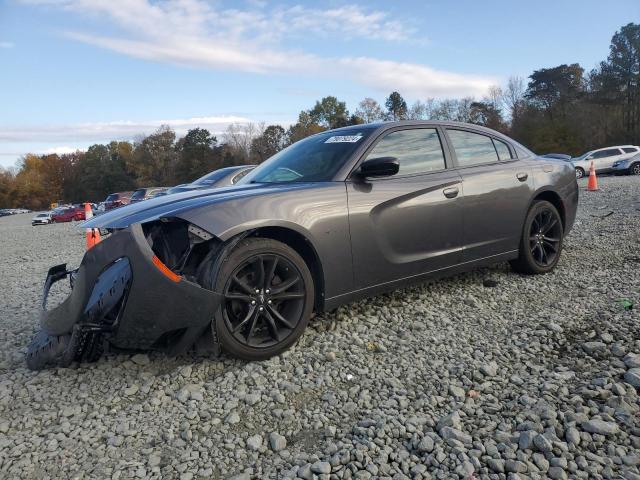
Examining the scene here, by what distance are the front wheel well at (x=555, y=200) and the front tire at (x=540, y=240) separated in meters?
0.07

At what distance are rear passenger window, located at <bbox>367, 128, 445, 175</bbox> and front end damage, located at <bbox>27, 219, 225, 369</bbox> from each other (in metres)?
1.57

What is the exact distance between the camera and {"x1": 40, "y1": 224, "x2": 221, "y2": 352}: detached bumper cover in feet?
8.85

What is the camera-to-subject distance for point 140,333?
9.09ft

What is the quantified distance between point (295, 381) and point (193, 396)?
23.0 inches

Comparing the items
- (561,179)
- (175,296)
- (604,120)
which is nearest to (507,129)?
(604,120)

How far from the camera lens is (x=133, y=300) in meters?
2.71

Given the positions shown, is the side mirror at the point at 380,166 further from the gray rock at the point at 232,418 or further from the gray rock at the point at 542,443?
the gray rock at the point at 542,443

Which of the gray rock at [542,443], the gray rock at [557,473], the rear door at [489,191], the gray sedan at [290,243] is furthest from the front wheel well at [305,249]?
the gray rock at [557,473]

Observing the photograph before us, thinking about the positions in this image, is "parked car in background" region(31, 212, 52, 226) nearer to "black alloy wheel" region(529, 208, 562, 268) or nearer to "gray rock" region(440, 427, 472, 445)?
"black alloy wheel" region(529, 208, 562, 268)

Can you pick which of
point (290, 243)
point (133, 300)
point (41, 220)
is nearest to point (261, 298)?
point (290, 243)

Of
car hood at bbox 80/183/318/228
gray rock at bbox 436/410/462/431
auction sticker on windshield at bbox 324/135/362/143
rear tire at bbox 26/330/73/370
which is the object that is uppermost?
auction sticker on windshield at bbox 324/135/362/143

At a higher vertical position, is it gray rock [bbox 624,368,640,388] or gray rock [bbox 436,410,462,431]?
gray rock [bbox 624,368,640,388]

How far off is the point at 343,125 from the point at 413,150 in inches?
2365

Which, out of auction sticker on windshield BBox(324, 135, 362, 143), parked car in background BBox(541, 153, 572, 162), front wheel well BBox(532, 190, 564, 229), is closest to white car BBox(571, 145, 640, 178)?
parked car in background BBox(541, 153, 572, 162)
